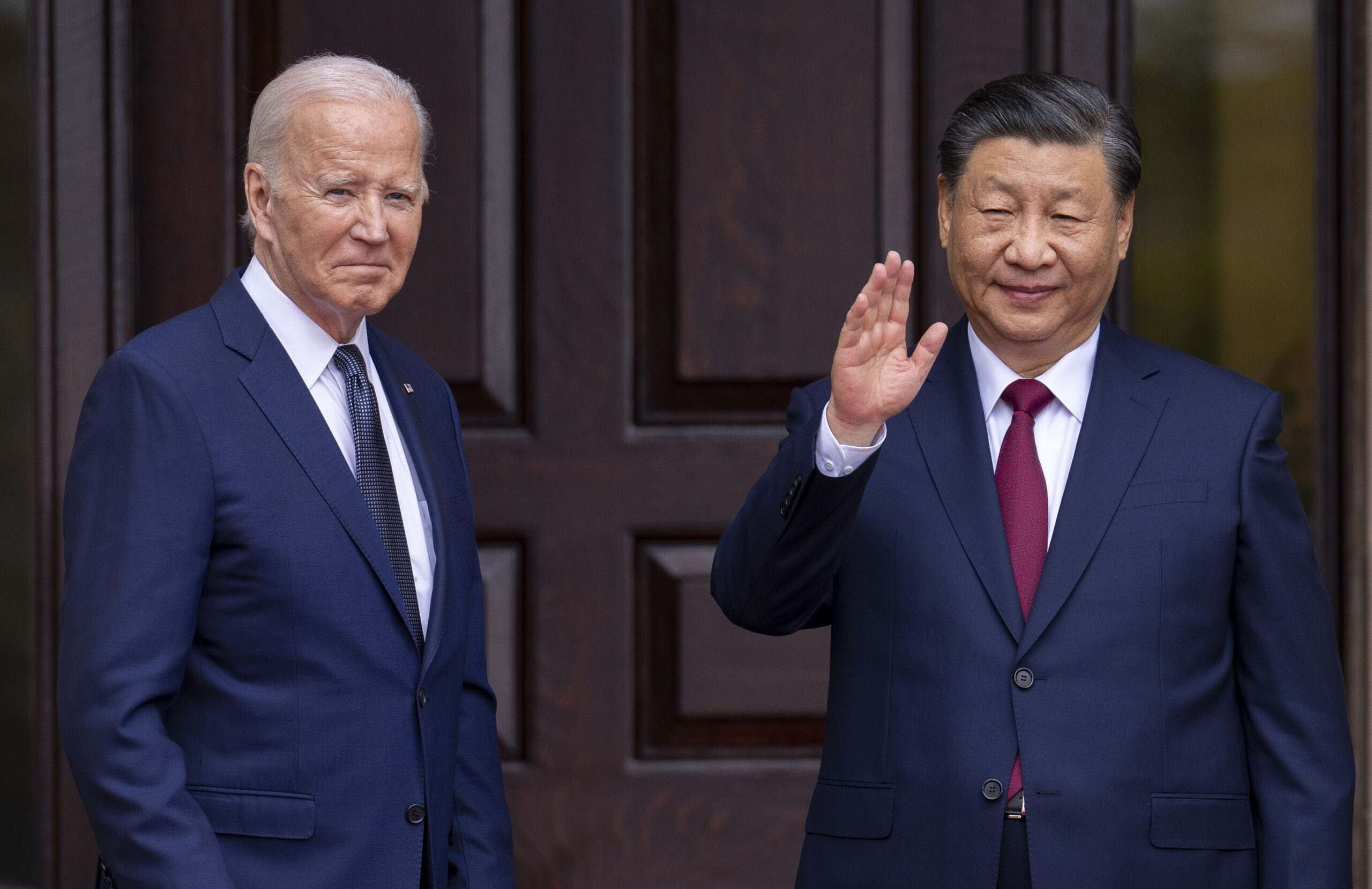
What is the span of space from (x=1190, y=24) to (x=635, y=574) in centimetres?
158

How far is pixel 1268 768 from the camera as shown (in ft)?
5.52

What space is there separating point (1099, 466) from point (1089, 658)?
24 cm

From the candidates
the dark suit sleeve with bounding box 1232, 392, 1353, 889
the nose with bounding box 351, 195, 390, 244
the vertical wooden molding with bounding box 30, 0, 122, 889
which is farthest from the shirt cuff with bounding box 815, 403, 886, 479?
the vertical wooden molding with bounding box 30, 0, 122, 889

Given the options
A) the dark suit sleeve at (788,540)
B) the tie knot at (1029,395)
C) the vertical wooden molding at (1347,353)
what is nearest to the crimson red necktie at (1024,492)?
the tie knot at (1029,395)

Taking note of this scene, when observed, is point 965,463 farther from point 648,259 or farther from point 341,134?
point 648,259

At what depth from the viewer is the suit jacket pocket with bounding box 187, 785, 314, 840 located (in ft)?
5.10

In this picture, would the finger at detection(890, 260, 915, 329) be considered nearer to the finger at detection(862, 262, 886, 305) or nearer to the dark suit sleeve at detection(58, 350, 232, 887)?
the finger at detection(862, 262, 886, 305)

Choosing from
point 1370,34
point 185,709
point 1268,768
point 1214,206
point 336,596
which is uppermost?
point 1370,34

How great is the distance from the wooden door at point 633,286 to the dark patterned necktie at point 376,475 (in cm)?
97

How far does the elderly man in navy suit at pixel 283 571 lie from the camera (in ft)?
4.91

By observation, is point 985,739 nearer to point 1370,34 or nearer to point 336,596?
point 336,596

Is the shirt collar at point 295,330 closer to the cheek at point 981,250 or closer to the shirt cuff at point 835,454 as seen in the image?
the shirt cuff at point 835,454

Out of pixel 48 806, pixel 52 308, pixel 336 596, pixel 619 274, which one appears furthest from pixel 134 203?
pixel 336 596

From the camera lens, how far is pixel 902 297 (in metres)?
1.56
